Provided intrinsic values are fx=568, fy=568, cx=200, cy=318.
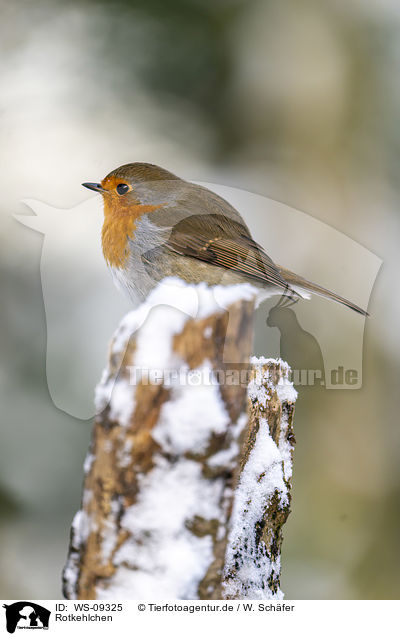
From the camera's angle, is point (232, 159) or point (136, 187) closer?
point (136, 187)

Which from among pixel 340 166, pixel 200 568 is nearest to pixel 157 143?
pixel 340 166

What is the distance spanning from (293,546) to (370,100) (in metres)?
2.27

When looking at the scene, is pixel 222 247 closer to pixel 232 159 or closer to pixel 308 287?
pixel 308 287

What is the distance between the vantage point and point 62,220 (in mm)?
2154

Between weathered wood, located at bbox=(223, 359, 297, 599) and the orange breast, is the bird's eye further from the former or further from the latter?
weathered wood, located at bbox=(223, 359, 297, 599)

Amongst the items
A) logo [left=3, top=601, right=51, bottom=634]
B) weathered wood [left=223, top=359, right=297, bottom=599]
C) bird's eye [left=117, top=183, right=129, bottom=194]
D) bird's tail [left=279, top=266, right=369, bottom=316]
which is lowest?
logo [left=3, top=601, right=51, bottom=634]

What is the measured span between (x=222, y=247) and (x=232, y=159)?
772 millimetres

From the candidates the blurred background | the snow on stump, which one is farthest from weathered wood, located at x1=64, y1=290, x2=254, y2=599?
the blurred background

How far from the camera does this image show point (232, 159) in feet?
8.77

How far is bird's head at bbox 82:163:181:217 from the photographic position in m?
2.08

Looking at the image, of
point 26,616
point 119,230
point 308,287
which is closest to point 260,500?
point 26,616

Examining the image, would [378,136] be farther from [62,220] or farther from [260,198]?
[62,220]

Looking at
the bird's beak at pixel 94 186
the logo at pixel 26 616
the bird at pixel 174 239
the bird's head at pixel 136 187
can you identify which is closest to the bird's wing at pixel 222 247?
the bird at pixel 174 239

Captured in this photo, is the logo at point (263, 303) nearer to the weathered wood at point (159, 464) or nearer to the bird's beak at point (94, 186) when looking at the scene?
the bird's beak at point (94, 186)
